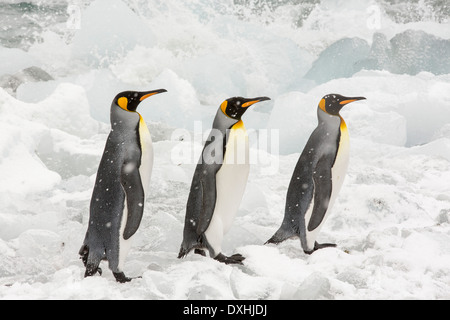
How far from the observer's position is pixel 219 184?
203cm

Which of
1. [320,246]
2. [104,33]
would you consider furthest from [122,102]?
[104,33]

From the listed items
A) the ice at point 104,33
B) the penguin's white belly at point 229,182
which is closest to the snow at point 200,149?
the ice at point 104,33

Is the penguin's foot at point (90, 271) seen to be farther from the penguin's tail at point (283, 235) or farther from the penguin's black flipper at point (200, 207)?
the penguin's tail at point (283, 235)

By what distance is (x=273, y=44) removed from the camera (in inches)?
186

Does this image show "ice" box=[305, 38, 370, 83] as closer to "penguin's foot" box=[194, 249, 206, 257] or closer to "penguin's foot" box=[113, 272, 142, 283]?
"penguin's foot" box=[194, 249, 206, 257]

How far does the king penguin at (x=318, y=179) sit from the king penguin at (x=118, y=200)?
0.68 meters

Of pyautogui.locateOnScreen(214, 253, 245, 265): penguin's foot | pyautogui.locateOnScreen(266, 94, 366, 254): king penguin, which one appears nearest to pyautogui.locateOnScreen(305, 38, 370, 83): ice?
pyautogui.locateOnScreen(266, 94, 366, 254): king penguin

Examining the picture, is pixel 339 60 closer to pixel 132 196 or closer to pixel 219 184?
pixel 219 184

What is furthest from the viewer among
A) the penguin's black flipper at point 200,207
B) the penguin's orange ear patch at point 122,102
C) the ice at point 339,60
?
the ice at point 339,60

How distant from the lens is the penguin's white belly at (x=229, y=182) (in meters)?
2.00

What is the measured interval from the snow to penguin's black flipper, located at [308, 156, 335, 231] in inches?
6.0

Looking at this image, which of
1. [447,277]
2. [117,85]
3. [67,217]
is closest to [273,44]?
[117,85]

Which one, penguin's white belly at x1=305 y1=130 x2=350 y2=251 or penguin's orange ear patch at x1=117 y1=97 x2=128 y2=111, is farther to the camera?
penguin's white belly at x1=305 y1=130 x2=350 y2=251

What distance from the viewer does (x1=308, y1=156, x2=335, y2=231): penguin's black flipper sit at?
2.12m
